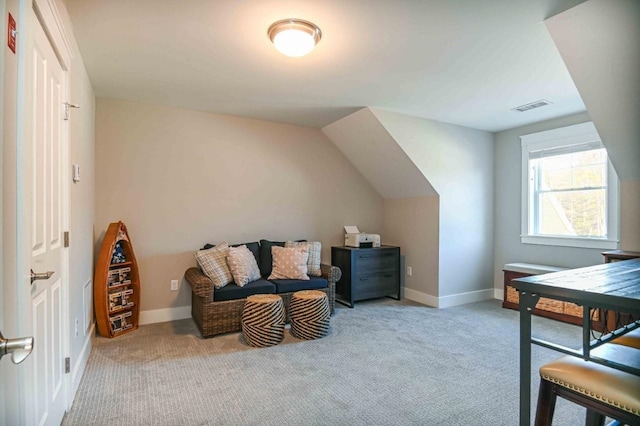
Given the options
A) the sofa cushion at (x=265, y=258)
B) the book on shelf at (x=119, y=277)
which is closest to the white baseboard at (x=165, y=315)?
the book on shelf at (x=119, y=277)

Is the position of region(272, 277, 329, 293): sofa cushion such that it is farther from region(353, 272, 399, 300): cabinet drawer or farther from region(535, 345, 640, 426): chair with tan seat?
region(535, 345, 640, 426): chair with tan seat

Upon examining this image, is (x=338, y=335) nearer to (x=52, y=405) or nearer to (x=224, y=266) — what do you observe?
(x=224, y=266)

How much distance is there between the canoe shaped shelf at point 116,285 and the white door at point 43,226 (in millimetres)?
1269

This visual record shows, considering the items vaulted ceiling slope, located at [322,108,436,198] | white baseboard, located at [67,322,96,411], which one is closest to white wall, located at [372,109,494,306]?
vaulted ceiling slope, located at [322,108,436,198]

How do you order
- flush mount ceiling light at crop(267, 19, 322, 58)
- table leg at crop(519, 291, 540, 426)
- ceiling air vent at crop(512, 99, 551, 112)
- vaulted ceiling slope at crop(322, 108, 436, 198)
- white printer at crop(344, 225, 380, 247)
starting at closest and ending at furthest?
table leg at crop(519, 291, 540, 426)
flush mount ceiling light at crop(267, 19, 322, 58)
ceiling air vent at crop(512, 99, 551, 112)
vaulted ceiling slope at crop(322, 108, 436, 198)
white printer at crop(344, 225, 380, 247)

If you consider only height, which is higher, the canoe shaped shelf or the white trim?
the canoe shaped shelf

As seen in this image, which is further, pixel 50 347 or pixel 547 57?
pixel 547 57

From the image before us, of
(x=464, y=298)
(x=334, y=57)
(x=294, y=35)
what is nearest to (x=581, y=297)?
(x=294, y=35)

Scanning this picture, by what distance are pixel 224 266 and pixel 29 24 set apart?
2.69 meters

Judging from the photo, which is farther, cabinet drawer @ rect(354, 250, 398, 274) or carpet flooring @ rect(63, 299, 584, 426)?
cabinet drawer @ rect(354, 250, 398, 274)

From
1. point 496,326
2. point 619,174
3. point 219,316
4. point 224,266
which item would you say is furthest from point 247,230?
point 619,174

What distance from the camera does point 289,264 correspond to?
3961 millimetres

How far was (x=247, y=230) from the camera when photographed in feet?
14.1

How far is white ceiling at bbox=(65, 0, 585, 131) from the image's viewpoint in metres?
2.04
